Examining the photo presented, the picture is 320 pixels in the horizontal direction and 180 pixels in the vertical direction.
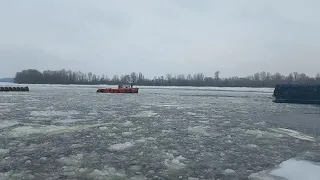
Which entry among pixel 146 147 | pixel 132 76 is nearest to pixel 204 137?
pixel 146 147

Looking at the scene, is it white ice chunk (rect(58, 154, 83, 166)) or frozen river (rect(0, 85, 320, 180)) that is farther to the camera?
white ice chunk (rect(58, 154, 83, 166))

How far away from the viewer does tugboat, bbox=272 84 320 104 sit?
118 ft

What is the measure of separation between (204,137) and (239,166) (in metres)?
Answer: 3.74

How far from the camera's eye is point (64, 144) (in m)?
9.05

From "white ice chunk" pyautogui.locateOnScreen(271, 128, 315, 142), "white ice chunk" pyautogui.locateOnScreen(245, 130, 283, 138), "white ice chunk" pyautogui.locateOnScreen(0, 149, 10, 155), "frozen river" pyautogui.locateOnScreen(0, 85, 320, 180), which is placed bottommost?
"white ice chunk" pyautogui.locateOnScreen(271, 128, 315, 142)

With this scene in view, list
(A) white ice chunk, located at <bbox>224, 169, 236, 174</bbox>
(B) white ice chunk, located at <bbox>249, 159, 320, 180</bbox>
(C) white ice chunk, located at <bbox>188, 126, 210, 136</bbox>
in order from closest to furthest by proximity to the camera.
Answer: (B) white ice chunk, located at <bbox>249, 159, 320, 180</bbox>, (A) white ice chunk, located at <bbox>224, 169, 236, 174</bbox>, (C) white ice chunk, located at <bbox>188, 126, 210, 136</bbox>

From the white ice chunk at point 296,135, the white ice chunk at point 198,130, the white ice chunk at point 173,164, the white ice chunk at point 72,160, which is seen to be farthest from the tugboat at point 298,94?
the white ice chunk at point 72,160

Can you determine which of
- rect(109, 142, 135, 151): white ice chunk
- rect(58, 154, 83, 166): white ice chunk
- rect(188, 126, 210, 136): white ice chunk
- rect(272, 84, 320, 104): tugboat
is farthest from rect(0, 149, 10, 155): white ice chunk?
rect(272, 84, 320, 104): tugboat

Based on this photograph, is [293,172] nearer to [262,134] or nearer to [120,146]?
[120,146]

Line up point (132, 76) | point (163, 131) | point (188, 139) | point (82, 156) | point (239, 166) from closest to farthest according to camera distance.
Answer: point (239, 166)
point (82, 156)
point (188, 139)
point (163, 131)
point (132, 76)

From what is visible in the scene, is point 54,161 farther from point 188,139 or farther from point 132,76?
point 132,76

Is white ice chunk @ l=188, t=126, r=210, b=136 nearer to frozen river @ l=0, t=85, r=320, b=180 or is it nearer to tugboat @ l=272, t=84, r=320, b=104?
frozen river @ l=0, t=85, r=320, b=180

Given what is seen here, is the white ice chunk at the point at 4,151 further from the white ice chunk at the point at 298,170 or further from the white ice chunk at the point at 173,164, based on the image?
the white ice chunk at the point at 298,170

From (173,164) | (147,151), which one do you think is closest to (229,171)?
(173,164)
